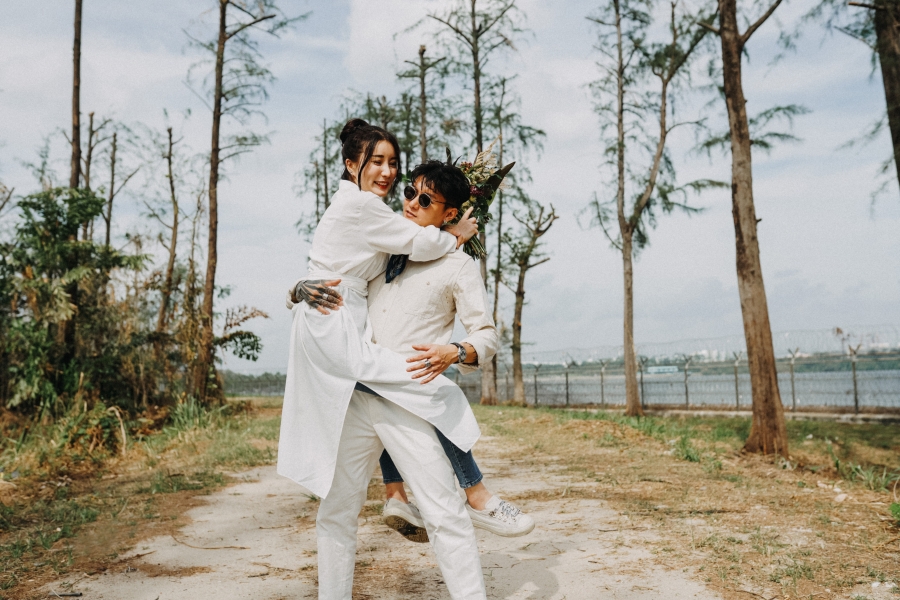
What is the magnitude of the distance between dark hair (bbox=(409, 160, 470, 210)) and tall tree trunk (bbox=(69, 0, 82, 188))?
480 inches

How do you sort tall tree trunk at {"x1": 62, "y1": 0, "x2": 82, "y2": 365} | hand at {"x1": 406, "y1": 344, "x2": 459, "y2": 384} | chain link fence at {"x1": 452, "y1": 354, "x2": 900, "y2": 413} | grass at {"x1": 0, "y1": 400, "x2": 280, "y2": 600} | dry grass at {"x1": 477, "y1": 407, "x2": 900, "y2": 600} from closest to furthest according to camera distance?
hand at {"x1": 406, "y1": 344, "x2": 459, "y2": 384} < dry grass at {"x1": 477, "y1": 407, "x2": 900, "y2": 600} < grass at {"x1": 0, "y1": 400, "x2": 280, "y2": 600} < tall tree trunk at {"x1": 62, "y1": 0, "x2": 82, "y2": 365} < chain link fence at {"x1": 452, "y1": 354, "x2": 900, "y2": 413}

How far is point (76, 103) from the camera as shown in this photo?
13.1 meters

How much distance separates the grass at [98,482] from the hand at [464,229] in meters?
3.11

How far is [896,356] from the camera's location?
16141mm

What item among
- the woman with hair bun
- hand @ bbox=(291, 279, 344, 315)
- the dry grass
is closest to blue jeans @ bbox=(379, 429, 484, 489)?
the woman with hair bun

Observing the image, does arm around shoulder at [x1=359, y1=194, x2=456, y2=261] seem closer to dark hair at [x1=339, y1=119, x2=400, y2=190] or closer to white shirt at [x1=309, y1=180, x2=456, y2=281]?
white shirt at [x1=309, y1=180, x2=456, y2=281]

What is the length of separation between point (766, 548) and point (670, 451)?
15.1ft

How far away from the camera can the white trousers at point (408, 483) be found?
248 centimetres

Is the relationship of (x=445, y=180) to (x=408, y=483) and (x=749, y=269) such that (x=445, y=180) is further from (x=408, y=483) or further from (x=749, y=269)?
(x=749, y=269)

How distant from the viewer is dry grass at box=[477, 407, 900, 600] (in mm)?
3594

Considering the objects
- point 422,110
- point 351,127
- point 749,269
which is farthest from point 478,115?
point 351,127

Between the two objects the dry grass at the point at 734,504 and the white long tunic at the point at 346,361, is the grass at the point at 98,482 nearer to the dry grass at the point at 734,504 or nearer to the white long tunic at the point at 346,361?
the white long tunic at the point at 346,361

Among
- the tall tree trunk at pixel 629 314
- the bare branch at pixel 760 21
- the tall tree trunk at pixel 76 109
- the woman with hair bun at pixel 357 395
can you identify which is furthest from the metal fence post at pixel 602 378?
the woman with hair bun at pixel 357 395

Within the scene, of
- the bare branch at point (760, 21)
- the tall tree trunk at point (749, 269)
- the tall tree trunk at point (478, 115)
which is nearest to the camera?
the tall tree trunk at point (749, 269)
